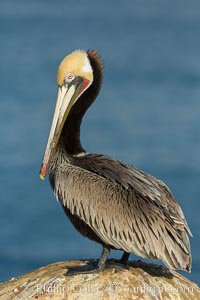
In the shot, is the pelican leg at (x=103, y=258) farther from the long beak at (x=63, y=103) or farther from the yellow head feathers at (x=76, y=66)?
the yellow head feathers at (x=76, y=66)

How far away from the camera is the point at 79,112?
1220 cm

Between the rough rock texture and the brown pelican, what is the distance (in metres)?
0.25

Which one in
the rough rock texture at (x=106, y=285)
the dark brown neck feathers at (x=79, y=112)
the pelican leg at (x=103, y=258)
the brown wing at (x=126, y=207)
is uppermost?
the dark brown neck feathers at (x=79, y=112)

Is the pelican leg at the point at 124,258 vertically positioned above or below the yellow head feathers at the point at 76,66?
below

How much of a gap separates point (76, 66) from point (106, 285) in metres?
3.32

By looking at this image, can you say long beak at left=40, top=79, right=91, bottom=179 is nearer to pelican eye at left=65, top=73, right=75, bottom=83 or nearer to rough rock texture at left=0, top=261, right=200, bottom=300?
pelican eye at left=65, top=73, right=75, bottom=83

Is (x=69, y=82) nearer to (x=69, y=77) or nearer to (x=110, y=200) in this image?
(x=69, y=77)

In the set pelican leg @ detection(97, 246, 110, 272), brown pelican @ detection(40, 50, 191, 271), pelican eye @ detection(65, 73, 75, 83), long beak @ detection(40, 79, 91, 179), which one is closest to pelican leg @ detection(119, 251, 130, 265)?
brown pelican @ detection(40, 50, 191, 271)

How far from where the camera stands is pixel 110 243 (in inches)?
432

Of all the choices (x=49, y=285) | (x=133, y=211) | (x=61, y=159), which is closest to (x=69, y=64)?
(x=61, y=159)

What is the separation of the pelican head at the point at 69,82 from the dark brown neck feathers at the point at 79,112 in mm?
63

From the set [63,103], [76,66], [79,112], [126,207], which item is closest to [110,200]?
[126,207]

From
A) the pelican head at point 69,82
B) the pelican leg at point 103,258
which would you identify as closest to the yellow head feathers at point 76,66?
the pelican head at point 69,82

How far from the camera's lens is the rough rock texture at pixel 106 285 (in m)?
10.5
